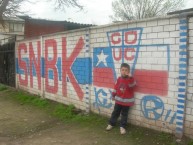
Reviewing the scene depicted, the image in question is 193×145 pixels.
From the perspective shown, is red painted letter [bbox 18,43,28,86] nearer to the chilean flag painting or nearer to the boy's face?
the chilean flag painting

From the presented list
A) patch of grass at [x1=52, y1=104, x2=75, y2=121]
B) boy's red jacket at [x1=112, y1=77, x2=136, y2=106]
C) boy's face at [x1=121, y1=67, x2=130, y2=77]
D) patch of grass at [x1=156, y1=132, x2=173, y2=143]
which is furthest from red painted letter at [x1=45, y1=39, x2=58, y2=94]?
patch of grass at [x1=156, y1=132, x2=173, y2=143]

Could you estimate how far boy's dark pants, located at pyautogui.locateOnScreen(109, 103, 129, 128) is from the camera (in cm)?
554

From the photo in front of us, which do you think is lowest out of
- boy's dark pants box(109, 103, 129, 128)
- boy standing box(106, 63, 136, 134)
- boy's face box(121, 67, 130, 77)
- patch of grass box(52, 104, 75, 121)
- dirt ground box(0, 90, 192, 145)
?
dirt ground box(0, 90, 192, 145)

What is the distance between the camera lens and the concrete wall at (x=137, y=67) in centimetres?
467

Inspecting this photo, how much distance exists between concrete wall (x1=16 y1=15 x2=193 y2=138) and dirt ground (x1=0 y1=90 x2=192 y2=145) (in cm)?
57

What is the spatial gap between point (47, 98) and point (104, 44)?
3.65 meters

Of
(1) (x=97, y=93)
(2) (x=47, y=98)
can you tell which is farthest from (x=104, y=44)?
(2) (x=47, y=98)

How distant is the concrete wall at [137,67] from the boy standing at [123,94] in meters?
0.15

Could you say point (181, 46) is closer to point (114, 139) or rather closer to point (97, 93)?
point (114, 139)

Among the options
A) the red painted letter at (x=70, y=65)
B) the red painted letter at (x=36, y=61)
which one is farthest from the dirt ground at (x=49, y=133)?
the red painted letter at (x=36, y=61)

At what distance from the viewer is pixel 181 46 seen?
15.1 feet

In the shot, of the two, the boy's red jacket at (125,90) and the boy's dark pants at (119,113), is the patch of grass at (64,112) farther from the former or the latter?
the boy's red jacket at (125,90)

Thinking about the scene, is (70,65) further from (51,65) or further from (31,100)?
(31,100)

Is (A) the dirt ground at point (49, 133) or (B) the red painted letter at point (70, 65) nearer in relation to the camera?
(A) the dirt ground at point (49, 133)
